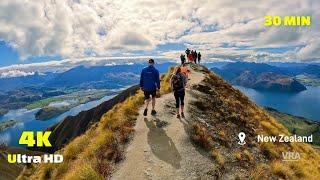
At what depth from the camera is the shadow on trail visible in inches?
656

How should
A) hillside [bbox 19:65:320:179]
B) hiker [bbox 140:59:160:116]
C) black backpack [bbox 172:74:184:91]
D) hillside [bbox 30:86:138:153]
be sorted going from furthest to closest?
1. hillside [bbox 30:86:138:153]
2. black backpack [bbox 172:74:184:91]
3. hiker [bbox 140:59:160:116]
4. hillside [bbox 19:65:320:179]

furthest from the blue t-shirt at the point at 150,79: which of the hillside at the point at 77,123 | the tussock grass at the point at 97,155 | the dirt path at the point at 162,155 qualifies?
the hillside at the point at 77,123

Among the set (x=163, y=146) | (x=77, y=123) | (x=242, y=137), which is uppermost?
(x=163, y=146)

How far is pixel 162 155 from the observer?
56.0 feet

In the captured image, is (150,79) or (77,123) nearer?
(150,79)

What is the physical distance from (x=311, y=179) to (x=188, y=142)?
7379mm

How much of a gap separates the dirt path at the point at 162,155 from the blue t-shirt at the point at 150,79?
7.00 feet

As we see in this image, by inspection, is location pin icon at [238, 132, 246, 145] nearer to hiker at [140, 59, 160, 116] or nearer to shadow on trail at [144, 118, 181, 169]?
shadow on trail at [144, 118, 181, 169]

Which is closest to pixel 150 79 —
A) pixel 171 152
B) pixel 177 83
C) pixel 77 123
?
pixel 177 83

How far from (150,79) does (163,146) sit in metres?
6.00

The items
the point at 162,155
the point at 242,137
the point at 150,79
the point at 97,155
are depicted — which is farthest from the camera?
the point at 242,137

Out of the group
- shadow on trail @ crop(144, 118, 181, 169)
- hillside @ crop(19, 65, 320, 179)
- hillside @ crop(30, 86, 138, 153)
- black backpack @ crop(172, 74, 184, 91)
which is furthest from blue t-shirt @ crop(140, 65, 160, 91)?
hillside @ crop(30, 86, 138, 153)

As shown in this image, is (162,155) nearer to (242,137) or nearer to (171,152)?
(171,152)

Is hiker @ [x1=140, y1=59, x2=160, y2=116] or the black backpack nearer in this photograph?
hiker @ [x1=140, y1=59, x2=160, y2=116]
